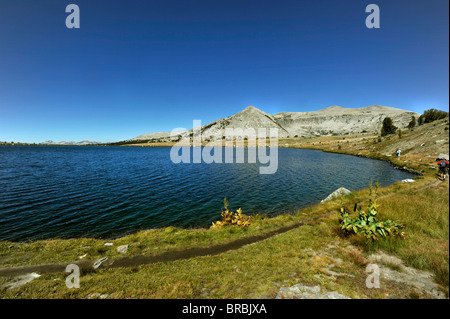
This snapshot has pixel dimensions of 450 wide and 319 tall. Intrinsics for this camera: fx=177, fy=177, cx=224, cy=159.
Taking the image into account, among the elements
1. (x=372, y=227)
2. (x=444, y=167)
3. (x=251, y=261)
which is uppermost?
(x=444, y=167)

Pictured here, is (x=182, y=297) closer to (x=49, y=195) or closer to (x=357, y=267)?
(x=357, y=267)

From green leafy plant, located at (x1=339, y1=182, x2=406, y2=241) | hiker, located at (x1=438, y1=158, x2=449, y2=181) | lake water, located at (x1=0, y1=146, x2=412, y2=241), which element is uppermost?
hiker, located at (x1=438, y1=158, x2=449, y2=181)

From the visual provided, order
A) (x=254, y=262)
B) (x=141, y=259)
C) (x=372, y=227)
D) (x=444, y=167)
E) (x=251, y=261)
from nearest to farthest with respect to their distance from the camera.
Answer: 1. (x=254, y=262)
2. (x=251, y=261)
3. (x=372, y=227)
4. (x=141, y=259)
5. (x=444, y=167)

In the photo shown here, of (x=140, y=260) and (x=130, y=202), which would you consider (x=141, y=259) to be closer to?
(x=140, y=260)

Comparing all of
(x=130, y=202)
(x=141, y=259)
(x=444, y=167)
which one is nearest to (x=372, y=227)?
(x=141, y=259)

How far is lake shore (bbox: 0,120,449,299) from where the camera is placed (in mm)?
7516

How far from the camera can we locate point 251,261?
1003 cm

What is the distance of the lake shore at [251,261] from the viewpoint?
7516 millimetres

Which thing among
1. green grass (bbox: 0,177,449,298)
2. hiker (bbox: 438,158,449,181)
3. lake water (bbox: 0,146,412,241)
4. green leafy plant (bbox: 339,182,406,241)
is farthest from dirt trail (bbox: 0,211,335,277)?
hiker (bbox: 438,158,449,181)

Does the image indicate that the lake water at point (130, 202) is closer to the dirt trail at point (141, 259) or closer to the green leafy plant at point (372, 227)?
the dirt trail at point (141, 259)

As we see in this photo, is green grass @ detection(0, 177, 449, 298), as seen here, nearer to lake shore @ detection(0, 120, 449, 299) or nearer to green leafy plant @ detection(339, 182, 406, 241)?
lake shore @ detection(0, 120, 449, 299)

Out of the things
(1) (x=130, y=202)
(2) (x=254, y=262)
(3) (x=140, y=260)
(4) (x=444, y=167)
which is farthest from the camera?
(1) (x=130, y=202)

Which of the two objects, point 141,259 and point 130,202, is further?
point 130,202

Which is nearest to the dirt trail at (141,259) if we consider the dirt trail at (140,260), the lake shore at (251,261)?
the dirt trail at (140,260)
